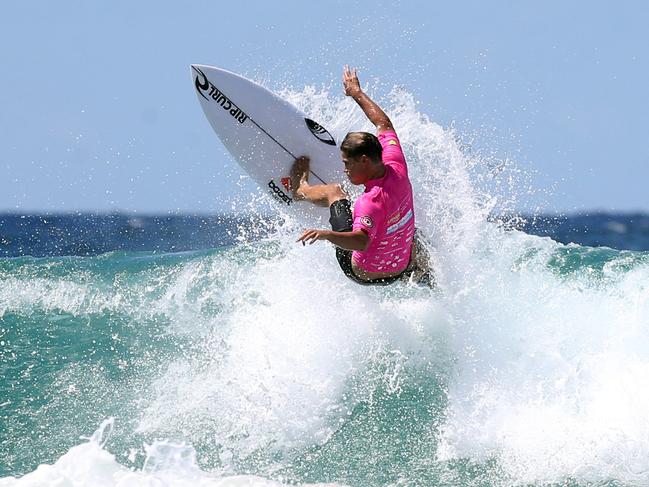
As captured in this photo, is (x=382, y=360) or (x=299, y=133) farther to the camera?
(x=299, y=133)

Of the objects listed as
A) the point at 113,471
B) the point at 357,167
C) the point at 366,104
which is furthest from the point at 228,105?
the point at 113,471

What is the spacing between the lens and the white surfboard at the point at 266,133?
841cm

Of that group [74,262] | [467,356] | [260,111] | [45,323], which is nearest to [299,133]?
[260,111]

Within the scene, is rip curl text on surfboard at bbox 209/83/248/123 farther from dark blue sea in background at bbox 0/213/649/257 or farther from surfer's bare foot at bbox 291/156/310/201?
dark blue sea in background at bbox 0/213/649/257

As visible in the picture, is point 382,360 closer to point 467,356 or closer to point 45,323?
point 467,356

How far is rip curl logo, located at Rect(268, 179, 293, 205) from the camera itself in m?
8.57

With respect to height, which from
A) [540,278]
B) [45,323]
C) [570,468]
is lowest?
[45,323]

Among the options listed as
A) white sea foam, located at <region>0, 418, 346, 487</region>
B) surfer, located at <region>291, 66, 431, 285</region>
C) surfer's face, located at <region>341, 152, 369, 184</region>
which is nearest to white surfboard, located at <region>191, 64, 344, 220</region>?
surfer, located at <region>291, 66, 431, 285</region>

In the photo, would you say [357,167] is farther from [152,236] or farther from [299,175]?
[152,236]

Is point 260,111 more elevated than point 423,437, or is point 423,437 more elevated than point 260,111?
point 260,111

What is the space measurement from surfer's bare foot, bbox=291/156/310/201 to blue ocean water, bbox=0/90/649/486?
0.33 meters

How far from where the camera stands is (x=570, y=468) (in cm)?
592

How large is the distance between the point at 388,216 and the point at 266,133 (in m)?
2.46

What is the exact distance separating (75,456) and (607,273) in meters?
7.04
